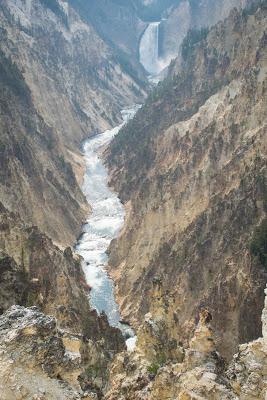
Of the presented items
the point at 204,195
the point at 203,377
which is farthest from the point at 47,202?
the point at 203,377

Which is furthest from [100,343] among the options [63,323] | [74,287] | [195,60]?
[195,60]

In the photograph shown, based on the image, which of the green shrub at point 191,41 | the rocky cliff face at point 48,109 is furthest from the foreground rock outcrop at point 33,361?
the green shrub at point 191,41

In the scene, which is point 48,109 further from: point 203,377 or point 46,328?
point 203,377

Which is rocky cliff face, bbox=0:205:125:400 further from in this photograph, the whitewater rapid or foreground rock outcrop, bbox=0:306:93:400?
the whitewater rapid

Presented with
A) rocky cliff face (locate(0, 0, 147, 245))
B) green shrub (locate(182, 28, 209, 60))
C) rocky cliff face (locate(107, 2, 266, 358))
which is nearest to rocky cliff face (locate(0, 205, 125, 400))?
rocky cliff face (locate(107, 2, 266, 358))

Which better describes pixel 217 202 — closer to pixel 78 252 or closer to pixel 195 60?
pixel 78 252

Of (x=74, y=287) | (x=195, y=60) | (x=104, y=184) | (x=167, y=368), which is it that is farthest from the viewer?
(x=195, y=60)
